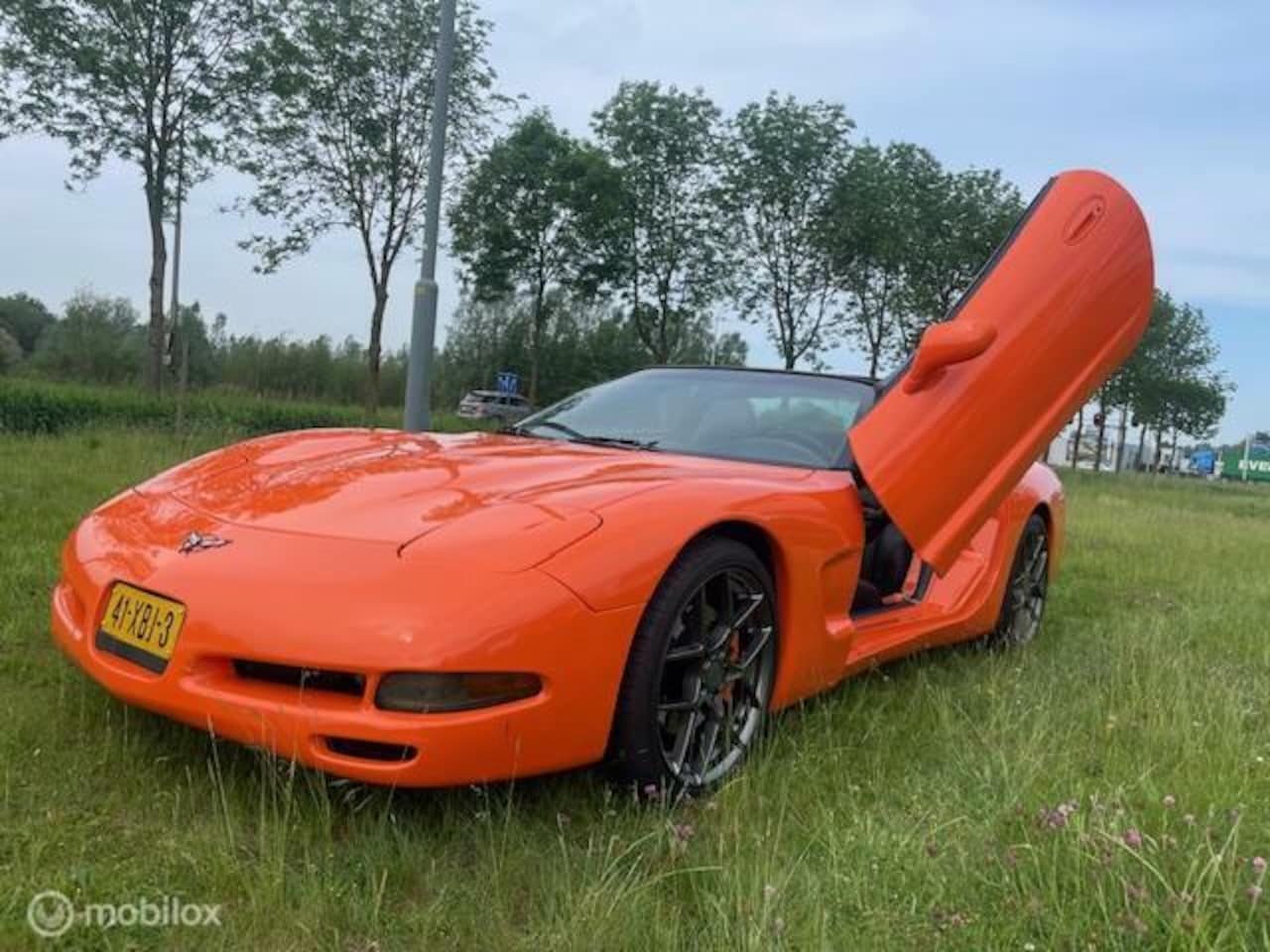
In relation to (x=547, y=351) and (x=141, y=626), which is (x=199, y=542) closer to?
(x=141, y=626)

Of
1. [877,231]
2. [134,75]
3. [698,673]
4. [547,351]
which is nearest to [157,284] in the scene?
[134,75]

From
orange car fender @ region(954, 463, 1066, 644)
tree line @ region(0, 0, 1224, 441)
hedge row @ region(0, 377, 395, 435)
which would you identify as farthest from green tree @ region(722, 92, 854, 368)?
orange car fender @ region(954, 463, 1066, 644)

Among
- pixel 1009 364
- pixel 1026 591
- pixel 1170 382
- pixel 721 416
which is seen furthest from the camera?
pixel 1170 382

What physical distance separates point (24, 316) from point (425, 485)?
3938cm

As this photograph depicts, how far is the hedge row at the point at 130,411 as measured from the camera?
12.1 m

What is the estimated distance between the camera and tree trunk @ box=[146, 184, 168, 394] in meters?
16.5

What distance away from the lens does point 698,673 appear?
2.55 m

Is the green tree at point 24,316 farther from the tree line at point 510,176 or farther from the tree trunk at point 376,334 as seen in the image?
the tree trunk at point 376,334

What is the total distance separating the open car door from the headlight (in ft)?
4.79

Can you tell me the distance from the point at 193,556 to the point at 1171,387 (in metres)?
34.9

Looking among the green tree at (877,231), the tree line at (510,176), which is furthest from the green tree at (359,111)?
the green tree at (877,231)

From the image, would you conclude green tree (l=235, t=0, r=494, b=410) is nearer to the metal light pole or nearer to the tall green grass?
the tall green grass

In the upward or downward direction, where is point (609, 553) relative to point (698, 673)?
upward

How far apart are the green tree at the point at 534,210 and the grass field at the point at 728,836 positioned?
18.0 metres
